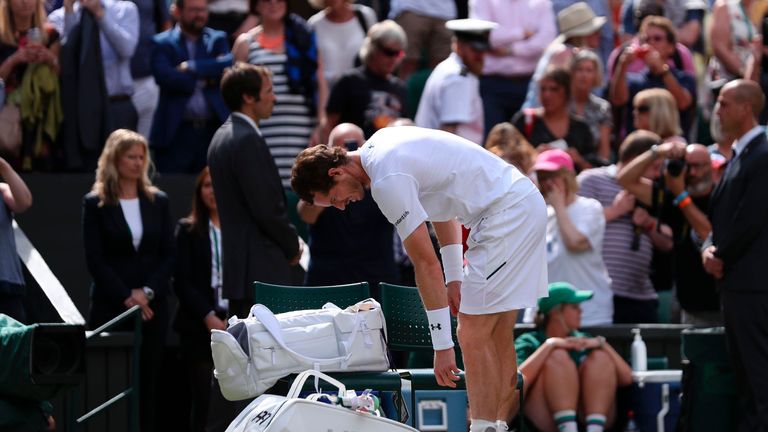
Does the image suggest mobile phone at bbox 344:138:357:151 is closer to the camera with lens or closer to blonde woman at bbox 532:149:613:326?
blonde woman at bbox 532:149:613:326

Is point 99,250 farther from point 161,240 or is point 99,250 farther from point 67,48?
point 67,48

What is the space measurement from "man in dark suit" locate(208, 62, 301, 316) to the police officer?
2.55 m

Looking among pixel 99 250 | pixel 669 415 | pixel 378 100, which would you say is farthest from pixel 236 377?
pixel 378 100

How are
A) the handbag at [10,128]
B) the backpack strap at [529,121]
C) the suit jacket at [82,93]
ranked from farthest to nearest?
1. the backpack strap at [529,121]
2. the suit jacket at [82,93]
3. the handbag at [10,128]

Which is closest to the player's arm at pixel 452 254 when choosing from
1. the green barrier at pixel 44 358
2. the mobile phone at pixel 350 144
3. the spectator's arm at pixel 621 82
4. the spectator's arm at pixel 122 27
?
the green barrier at pixel 44 358

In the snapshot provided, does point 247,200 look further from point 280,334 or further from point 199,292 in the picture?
point 280,334

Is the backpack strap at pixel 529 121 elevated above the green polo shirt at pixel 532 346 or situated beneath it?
Answer: elevated above

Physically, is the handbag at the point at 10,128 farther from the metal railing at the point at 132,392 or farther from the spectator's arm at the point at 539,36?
the spectator's arm at the point at 539,36

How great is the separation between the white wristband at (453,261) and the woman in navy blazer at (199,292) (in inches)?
93.1

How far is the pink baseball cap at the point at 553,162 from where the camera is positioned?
9.34 metres

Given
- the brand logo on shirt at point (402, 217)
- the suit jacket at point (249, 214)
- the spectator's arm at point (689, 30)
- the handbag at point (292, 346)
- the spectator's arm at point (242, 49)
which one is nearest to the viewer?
the brand logo on shirt at point (402, 217)

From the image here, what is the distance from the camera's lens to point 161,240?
884 cm

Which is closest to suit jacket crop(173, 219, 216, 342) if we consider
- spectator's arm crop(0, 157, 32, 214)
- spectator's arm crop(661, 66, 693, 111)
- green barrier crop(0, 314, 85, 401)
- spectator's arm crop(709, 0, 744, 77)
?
spectator's arm crop(0, 157, 32, 214)

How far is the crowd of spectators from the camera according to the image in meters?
8.73
